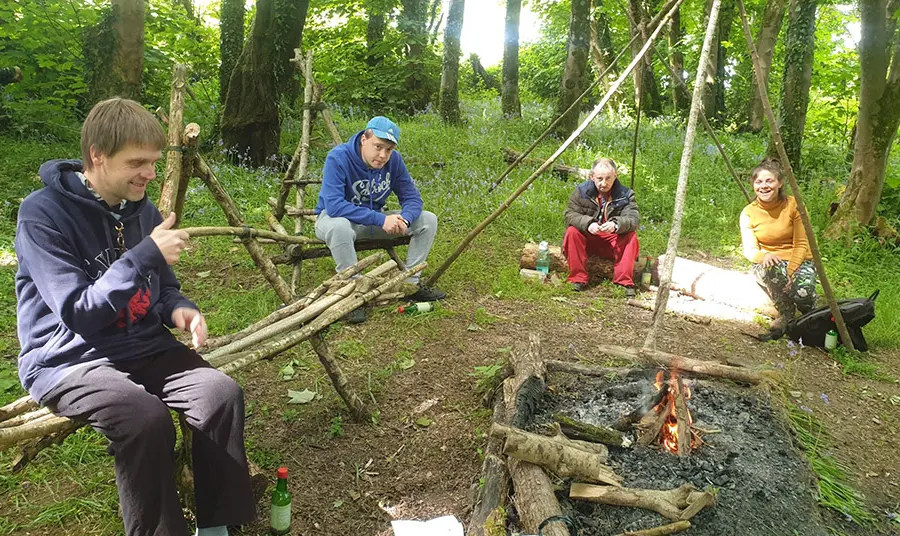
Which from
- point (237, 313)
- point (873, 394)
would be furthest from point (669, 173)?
point (237, 313)

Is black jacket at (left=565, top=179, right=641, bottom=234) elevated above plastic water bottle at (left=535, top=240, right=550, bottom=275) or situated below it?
above

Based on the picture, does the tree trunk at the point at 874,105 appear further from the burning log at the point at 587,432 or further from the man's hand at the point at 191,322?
the man's hand at the point at 191,322

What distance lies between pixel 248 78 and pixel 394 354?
555 cm

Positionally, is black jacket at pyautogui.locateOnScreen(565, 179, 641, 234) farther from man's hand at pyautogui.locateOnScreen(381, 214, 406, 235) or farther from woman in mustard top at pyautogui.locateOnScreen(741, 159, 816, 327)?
man's hand at pyautogui.locateOnScreen(381, 214, 406, 235)

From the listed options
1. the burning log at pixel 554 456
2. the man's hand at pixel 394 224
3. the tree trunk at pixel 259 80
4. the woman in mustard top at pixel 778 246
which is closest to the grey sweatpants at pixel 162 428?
the burning log at pixel 554 456

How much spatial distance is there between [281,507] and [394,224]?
292 centimetres

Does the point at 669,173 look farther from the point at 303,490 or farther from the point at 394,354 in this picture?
the point at 303,490

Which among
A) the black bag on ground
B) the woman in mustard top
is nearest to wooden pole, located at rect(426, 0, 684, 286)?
the woman in mustard top

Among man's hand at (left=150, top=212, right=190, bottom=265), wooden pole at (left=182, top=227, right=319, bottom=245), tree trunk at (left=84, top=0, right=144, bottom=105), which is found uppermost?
tree trunk at (left=84, top=0, right=144, bottom=105)

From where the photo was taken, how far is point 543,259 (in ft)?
20.6

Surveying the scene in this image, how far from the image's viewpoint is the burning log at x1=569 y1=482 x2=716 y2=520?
253 cm

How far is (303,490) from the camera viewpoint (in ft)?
9.75

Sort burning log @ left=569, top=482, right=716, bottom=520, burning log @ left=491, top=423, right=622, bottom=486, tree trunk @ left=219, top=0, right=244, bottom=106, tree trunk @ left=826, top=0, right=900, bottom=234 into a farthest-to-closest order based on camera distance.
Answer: tree trunk @ left=219, top=0, right=244, bottom=106 < tree trunk @ left=826, top=0, right=900, bottom=234 < burning log @ left=491, top=423, right=622, bottom=486 < burning log @ left=569, top=482, right=716, bottom=520

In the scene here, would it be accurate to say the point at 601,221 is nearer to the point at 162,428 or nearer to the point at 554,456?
the point at 554,456
